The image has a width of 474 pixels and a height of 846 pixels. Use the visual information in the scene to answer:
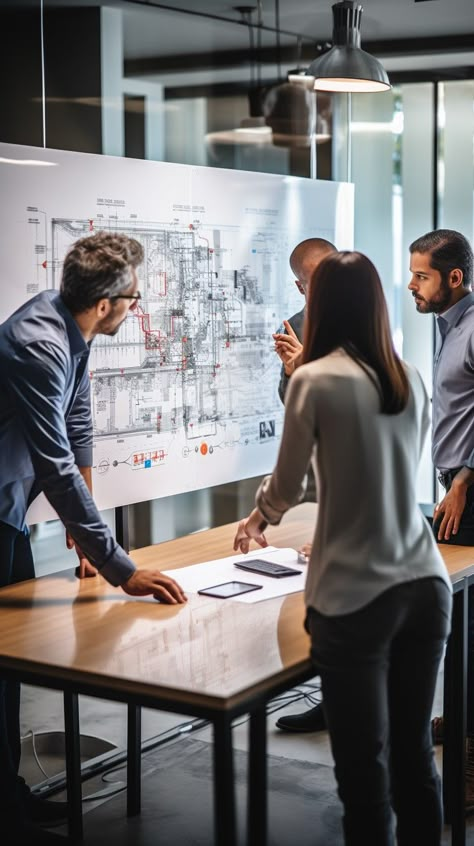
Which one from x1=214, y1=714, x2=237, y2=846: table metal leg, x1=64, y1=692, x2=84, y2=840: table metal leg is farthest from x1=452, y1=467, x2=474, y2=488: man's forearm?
x1=214, y1=714, x2=237, y2=846: table metal leg

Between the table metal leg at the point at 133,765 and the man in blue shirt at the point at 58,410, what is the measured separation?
1.74 feet

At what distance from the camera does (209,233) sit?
3910 mm

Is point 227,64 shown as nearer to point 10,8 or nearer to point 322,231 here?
point 10,8

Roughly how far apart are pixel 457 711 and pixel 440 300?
4.22ft

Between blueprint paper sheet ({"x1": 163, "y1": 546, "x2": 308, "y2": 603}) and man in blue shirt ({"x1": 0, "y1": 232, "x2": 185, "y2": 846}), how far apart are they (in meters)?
0.18

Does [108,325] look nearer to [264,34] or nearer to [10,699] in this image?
[10,699]

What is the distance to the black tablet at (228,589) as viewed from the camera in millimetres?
2744

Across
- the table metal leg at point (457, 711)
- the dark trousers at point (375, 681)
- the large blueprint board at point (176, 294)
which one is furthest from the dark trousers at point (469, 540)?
the dark trousers at point (375, 681)

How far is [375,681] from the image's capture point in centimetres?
214

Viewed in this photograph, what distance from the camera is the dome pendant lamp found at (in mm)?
3734

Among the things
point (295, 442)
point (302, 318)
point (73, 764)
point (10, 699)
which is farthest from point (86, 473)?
point (302, 318)

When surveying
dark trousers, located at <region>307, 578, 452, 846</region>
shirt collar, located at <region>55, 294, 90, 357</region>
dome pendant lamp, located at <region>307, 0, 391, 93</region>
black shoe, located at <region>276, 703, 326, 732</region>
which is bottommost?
black shoe, located at <region>276, 703, 326, 732</region>

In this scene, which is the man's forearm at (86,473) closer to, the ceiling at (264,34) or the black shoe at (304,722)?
the black shoe at (304,722)

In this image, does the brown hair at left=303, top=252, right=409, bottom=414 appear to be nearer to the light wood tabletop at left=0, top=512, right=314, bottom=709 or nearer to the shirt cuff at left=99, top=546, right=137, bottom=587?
the light wood tabletop at left=0, top=512, right=314, bottom=709
